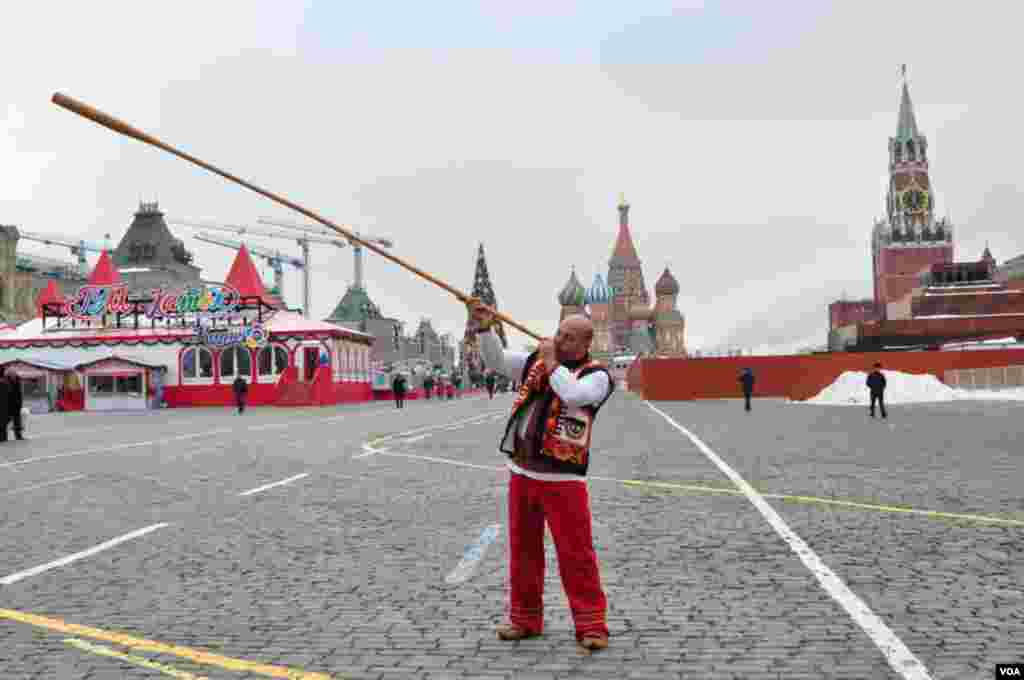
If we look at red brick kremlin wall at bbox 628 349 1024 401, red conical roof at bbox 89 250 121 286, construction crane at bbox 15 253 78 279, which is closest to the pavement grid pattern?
red brick kremlin wall at bbox 628 349 1024 401

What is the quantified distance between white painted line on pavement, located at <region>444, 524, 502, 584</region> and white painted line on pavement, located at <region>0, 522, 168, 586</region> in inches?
107

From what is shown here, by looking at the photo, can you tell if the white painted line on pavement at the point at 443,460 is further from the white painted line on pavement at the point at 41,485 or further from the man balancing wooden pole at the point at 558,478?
the man balancing wooden pole at the point at 558,478

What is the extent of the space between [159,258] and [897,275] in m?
89.2

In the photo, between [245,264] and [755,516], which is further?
[245,264]

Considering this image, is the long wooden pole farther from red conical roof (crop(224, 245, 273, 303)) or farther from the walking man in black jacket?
red conical roof (crop(224, 245, 273, 303))

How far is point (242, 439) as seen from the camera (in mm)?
21438

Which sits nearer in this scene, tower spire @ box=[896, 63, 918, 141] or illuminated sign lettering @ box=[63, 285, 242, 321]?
illuminated sign lettering @ box=[63, 285, 242, 321]

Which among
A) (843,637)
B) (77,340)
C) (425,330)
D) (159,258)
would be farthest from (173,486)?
(425,330)

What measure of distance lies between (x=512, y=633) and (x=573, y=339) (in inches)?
56.3

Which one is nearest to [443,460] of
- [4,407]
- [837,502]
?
[837,502]

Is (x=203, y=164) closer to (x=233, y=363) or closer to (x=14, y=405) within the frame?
(x=14, y=405)

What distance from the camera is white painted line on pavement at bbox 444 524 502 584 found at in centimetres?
642

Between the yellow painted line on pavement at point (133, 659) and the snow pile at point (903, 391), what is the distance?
115ft

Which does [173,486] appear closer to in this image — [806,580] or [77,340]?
[806,580]
